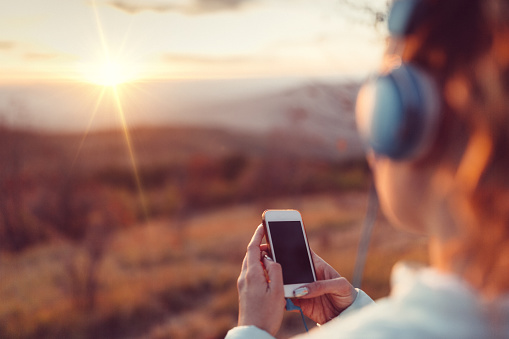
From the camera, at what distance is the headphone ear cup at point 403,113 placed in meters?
0.46

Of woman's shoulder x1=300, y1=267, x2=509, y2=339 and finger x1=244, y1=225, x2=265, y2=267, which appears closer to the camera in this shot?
woman's shoulder x1=300, y1=267, x2=509, y2=339

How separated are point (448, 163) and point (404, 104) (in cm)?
8

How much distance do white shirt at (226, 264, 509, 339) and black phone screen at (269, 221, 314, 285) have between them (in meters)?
0.45

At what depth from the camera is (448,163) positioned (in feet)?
1.53

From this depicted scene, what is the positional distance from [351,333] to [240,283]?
1.23ft

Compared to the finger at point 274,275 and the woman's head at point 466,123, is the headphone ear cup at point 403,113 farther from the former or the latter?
the finger at point 274,275

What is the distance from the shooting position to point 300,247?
1019 millimetres

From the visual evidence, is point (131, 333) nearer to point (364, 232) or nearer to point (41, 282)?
point (41, 282)

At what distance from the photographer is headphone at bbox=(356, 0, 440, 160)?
1.52 ft

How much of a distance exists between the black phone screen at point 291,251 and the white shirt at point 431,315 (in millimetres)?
450

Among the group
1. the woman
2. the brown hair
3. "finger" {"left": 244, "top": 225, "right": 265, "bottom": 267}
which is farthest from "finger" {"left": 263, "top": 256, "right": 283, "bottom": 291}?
the brown hair

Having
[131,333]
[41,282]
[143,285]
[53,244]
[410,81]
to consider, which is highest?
[410,81]

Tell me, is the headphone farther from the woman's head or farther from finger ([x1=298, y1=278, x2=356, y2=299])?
finger ([x1=298, y1=278, x2=356, y2=299])

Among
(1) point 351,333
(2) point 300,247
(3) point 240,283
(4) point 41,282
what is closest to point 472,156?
(1) point 351,333
